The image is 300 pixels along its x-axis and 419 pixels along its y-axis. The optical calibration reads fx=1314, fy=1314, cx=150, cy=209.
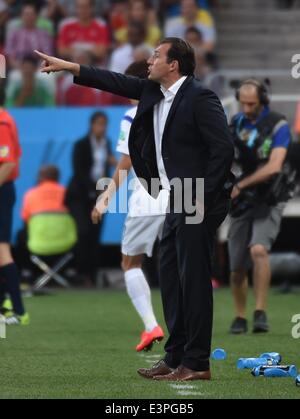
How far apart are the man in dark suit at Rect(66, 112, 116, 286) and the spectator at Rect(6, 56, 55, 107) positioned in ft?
4.54

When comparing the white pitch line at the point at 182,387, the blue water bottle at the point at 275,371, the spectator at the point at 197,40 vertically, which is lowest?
the blue water bottle at the point at 275,371

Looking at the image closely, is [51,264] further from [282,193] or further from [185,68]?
[185,68]

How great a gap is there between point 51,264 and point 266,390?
9.91m

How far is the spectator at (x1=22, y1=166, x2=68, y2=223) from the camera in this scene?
16594 mm

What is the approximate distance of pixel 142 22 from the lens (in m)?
19.2

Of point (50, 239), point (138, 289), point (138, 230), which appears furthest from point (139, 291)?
point (50, 239)

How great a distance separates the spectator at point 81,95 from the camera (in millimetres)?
18125

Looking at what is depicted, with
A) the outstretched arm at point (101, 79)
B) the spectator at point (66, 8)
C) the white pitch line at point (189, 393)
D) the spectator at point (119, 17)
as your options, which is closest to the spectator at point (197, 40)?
the spectator at point (119, 17)

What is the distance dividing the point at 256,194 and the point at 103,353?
2368 millimetres

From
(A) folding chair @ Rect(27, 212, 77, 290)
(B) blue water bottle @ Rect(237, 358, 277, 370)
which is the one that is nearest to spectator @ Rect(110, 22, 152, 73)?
(A) folding chair @ Rect(27, 212, 77, 290)

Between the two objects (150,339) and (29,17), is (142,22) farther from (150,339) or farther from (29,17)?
(150,339)

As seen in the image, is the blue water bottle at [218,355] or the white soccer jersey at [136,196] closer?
the blue water bottle at [218,355]

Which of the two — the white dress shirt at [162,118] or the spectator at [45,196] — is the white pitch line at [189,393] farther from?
the spectator at [45,196]

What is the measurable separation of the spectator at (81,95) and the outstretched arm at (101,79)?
991 cm
